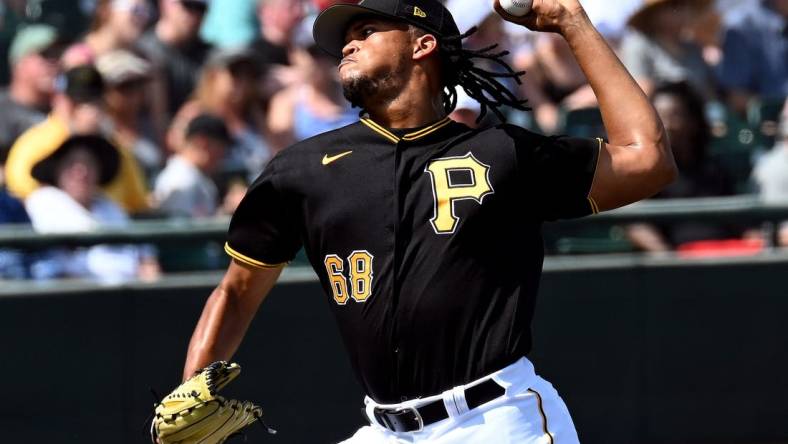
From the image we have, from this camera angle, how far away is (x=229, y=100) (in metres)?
7.79

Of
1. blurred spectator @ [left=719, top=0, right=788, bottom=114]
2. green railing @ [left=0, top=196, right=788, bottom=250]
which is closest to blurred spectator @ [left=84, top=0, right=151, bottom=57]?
green railing @ [left=0, top=196, right=788, bottom=250]

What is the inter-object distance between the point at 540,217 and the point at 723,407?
12.1 feet

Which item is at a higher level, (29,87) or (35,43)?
(35,43)

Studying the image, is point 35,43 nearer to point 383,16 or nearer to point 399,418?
point 383,16

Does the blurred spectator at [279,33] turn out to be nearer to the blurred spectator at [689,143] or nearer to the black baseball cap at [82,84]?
the black baseball cap at [82,84]

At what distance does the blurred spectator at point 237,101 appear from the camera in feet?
25.2

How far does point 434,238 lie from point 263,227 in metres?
0.53

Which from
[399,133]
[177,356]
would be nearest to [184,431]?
[399,133]

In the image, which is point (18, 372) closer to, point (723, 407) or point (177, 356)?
point (177, 356)

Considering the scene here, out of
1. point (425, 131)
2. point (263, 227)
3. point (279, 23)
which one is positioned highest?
point (425, 131)

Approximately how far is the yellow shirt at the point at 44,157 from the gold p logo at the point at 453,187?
358cm

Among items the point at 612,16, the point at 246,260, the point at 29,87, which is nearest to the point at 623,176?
the point at 246,260

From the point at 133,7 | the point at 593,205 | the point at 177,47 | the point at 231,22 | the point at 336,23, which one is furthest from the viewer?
the point at 231,22

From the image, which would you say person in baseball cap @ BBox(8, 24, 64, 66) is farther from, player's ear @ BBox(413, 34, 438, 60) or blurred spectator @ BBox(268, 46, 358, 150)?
player's ear @ BBox(413, 34, 438, 60)
